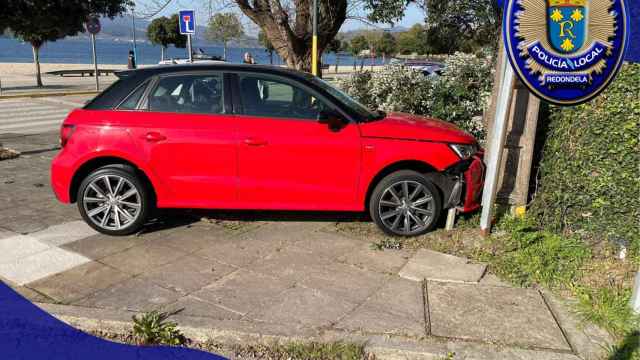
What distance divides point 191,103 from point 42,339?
2.58 meters

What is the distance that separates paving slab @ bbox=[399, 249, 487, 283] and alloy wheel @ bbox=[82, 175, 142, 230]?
275 centimetres

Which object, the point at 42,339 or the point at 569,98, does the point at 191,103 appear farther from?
the point at 569,98

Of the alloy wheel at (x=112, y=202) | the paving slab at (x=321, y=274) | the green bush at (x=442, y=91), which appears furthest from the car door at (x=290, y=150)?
the green bush at (x=442, y=91)

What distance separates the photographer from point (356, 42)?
192ft

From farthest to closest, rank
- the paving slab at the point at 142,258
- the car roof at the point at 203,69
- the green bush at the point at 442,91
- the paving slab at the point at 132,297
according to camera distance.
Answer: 1. the green bush at the point at 442,91
2. the car roof at the point at 203,69
3. the paving slab at the point at 142,258
4. the paving slab at the point at 132,297

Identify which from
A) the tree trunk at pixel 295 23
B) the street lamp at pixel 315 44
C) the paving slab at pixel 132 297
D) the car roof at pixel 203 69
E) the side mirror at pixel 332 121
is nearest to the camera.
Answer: the paving slab at pixel 132 297

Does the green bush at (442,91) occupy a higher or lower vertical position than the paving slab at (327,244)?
higher

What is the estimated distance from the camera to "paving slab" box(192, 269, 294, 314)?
3988 millimetres

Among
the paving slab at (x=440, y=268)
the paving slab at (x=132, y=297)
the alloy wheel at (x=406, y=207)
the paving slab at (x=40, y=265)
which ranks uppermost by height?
the alloy wheel at (x=406, y=207)

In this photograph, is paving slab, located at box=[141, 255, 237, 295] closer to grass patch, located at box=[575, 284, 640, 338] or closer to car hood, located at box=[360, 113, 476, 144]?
car hood, located at box=[360, 113, 476, 144]

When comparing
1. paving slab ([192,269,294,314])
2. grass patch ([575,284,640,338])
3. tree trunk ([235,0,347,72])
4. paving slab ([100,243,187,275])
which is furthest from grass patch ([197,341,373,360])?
tree trunk ([235,0,347,72])

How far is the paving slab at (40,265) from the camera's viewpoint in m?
4.47

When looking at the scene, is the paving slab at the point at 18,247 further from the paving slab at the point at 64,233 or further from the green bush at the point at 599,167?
the green bush at the point at 599,167

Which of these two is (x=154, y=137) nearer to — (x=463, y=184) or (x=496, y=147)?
(x=463, y=184)
